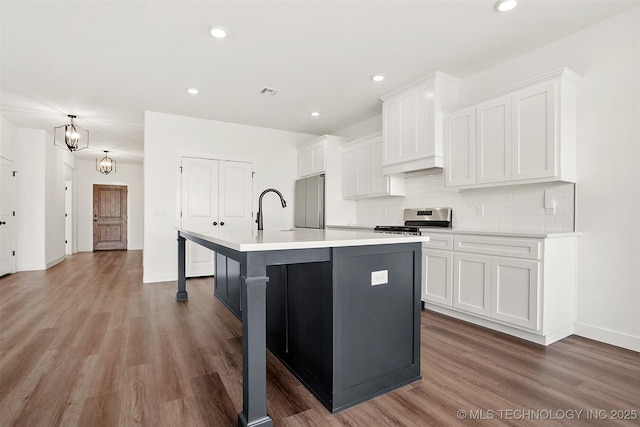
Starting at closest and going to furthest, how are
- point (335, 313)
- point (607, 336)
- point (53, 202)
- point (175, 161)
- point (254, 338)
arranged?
point (254, 338), point (335, 313), point (607, 336), point (175, 161), point (53, 202)

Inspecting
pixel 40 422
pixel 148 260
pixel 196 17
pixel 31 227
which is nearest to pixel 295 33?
pixel 196 17

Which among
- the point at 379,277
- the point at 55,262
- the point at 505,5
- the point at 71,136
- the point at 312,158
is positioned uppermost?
the point at 505,5

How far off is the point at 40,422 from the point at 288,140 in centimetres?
530

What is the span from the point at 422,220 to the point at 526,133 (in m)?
1.68

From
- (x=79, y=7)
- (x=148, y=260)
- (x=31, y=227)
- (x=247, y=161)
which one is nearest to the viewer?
(x=79, y=7)

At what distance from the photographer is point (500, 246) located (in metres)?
2.84

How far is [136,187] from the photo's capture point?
10133 mm

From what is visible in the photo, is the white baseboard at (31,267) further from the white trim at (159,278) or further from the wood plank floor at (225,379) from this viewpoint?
the wood plank floor at (225,379)

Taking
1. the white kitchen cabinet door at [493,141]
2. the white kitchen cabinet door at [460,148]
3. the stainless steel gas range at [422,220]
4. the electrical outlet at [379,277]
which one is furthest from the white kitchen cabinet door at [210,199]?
the electrical outlet at [379,277]

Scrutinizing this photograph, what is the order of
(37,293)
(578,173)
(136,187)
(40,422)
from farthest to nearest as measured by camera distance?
1. (136,187)
2. (37,293)
3. (578,173)
4. (40,422)

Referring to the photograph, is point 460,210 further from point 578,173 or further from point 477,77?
point 477,77

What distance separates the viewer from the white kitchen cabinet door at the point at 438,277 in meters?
3.28

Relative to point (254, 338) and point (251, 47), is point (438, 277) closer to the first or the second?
point (254, 338)

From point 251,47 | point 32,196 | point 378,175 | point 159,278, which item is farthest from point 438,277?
point 32,196
